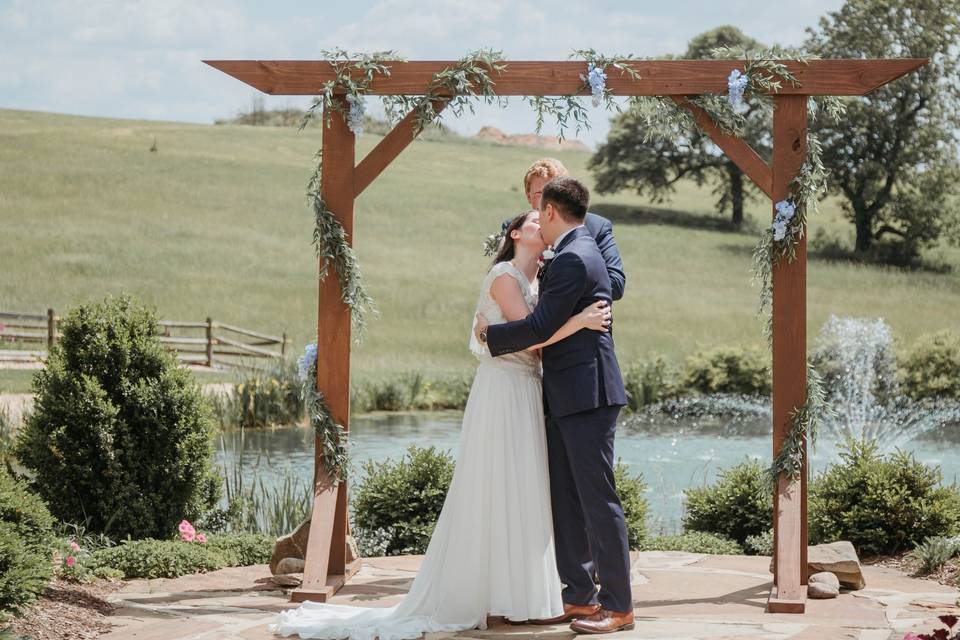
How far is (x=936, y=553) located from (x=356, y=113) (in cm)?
432

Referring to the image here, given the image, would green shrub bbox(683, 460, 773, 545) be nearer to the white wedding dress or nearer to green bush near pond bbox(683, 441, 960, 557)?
green bush near pond bbox(683, 441, 960, 557)

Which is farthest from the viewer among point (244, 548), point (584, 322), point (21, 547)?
point (244, 548)

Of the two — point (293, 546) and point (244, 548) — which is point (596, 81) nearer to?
point (293, 546)

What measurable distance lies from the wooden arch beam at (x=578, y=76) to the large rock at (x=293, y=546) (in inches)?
101

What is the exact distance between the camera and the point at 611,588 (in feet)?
16.7

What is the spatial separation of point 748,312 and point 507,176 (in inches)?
723

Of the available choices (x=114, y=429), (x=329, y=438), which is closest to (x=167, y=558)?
(x=114, y=429)

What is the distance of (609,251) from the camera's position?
598cm

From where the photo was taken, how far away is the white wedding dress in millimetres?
5227

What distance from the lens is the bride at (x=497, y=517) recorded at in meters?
5.23

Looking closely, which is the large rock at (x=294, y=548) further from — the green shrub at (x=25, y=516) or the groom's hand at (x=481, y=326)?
the groom's hand at (x=481, y=326)

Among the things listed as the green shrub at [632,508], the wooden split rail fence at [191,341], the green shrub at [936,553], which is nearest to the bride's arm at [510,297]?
the green shrub at [632,508]

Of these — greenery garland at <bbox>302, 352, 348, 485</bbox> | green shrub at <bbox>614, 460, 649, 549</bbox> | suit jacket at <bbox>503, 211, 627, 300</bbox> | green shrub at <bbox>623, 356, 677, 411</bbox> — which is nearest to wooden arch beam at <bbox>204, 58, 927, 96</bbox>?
suit jacket at <bbox>503, 211, 627, 300</bbox>

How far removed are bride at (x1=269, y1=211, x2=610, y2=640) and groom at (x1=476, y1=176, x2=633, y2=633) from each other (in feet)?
0.51
